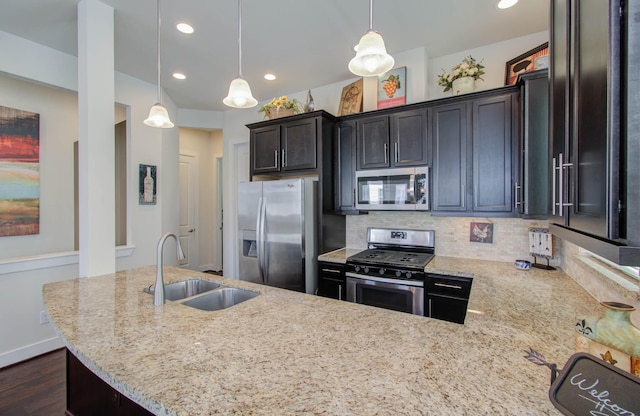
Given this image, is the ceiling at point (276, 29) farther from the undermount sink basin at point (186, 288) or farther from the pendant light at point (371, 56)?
the undermount sink basin at point (186, 288)

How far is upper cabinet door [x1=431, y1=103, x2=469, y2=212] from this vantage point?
256 centimetres

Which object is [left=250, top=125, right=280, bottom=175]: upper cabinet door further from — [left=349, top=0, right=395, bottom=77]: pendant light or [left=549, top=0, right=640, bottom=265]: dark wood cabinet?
[left=549, top=0, right=640, bottom=265]: dark wood cabinet

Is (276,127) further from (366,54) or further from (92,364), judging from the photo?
(92,364)

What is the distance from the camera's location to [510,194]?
7.77 feet

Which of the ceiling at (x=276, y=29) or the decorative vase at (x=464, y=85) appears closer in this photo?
the ceiling at (x=276, y=29)

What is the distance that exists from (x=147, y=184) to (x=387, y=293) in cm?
Answer: 318

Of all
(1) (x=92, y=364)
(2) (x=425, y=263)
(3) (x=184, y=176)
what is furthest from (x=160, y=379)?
(3) (x=184, y=176)

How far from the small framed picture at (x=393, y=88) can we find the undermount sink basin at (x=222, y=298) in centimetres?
225

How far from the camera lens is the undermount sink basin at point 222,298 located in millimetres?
1759

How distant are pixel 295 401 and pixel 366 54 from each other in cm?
145

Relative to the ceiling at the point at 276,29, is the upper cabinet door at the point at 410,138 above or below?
below

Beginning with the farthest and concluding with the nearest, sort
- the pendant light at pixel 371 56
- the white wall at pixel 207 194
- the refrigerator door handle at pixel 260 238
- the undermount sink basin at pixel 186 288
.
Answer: the white wall at pixel 207 194, the refrigerator door handle at pixel 260 238, the undermount sink basin at pixel 186 288, the pendant light at pixel 371 56

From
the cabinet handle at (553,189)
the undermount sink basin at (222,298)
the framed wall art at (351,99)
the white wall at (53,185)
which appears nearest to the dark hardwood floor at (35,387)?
the white wall at (53,185)

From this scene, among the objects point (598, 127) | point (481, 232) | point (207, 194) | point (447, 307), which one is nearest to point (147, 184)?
point (207, 194)
